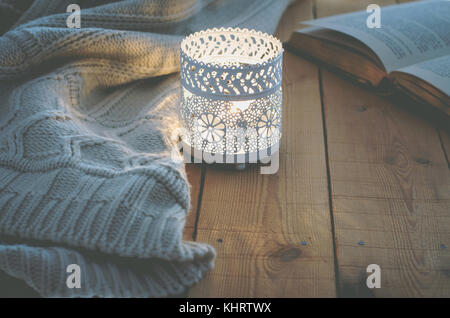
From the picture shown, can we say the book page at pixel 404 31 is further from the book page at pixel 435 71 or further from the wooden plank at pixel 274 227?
the wooden plank at pixel 274 227

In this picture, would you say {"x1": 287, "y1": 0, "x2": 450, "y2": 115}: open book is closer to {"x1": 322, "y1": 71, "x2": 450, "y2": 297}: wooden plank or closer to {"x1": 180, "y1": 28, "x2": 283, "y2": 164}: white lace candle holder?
{"x1": 322, "y1": 71, "x2": 450, "y2": 297}: wooden plank

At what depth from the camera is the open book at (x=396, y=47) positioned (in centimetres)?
98

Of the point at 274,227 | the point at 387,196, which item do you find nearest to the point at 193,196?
the point at 274,227

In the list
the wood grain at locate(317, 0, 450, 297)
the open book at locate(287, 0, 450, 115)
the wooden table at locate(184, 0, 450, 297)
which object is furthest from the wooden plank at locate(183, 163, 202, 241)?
the open book at locate(287, 0, 450, 115)

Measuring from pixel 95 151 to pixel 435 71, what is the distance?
646mm

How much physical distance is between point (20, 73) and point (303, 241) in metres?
0.54

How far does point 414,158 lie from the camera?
0.87m

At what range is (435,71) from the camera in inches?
38.6

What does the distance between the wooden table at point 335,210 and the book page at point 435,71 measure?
2.9 inches

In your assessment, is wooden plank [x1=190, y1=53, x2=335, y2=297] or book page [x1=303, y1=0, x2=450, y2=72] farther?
book page [x1=303, y1=0, x2=450, y2=72]

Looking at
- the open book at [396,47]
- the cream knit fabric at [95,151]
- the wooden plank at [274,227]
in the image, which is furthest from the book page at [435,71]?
the cream knit fabric at [95,151]

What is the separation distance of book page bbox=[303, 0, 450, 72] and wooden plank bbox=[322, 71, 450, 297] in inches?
4.1

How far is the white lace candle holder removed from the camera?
758 millimetres
